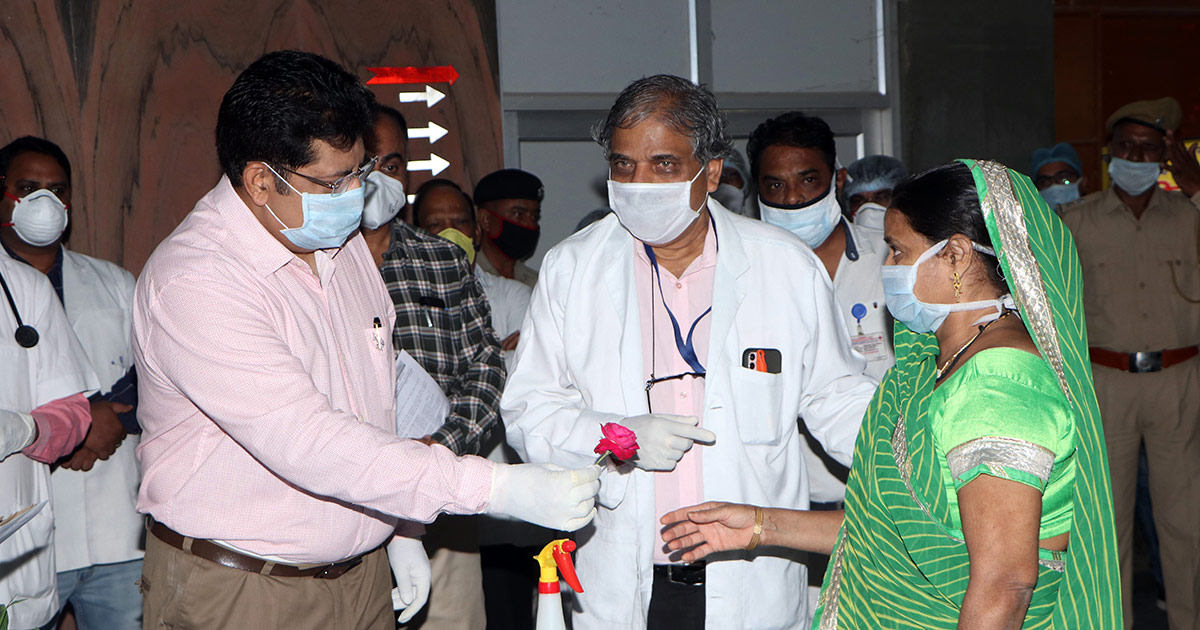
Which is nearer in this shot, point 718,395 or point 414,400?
point 718,395

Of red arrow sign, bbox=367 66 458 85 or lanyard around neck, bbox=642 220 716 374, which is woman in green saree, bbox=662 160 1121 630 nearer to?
lanyard around neck, bbox=642 220 716 374

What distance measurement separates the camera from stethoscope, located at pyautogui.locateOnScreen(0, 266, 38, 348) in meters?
2.92

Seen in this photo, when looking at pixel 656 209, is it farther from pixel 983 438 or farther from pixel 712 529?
pixel 983 438

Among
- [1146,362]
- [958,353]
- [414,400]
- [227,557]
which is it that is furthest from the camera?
[1146,362]

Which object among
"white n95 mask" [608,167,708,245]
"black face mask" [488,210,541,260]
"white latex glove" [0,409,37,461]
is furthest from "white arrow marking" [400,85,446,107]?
"white n95 mask" [608,167,708,245]

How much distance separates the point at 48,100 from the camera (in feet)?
14.6

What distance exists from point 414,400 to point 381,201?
2.14ft

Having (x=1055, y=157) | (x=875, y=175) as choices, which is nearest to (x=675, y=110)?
(x=875, y=175)

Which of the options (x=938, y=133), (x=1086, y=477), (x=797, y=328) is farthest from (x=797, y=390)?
(x=938, y=133)

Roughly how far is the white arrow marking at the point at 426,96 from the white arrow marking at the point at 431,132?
0.11 m

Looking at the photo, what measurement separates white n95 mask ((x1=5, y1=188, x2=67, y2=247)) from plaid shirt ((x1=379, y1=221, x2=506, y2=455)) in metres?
1.22

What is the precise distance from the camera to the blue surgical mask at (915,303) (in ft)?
5.71

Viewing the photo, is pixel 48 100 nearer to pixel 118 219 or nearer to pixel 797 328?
pixel 118 219

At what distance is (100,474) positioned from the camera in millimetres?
3270
